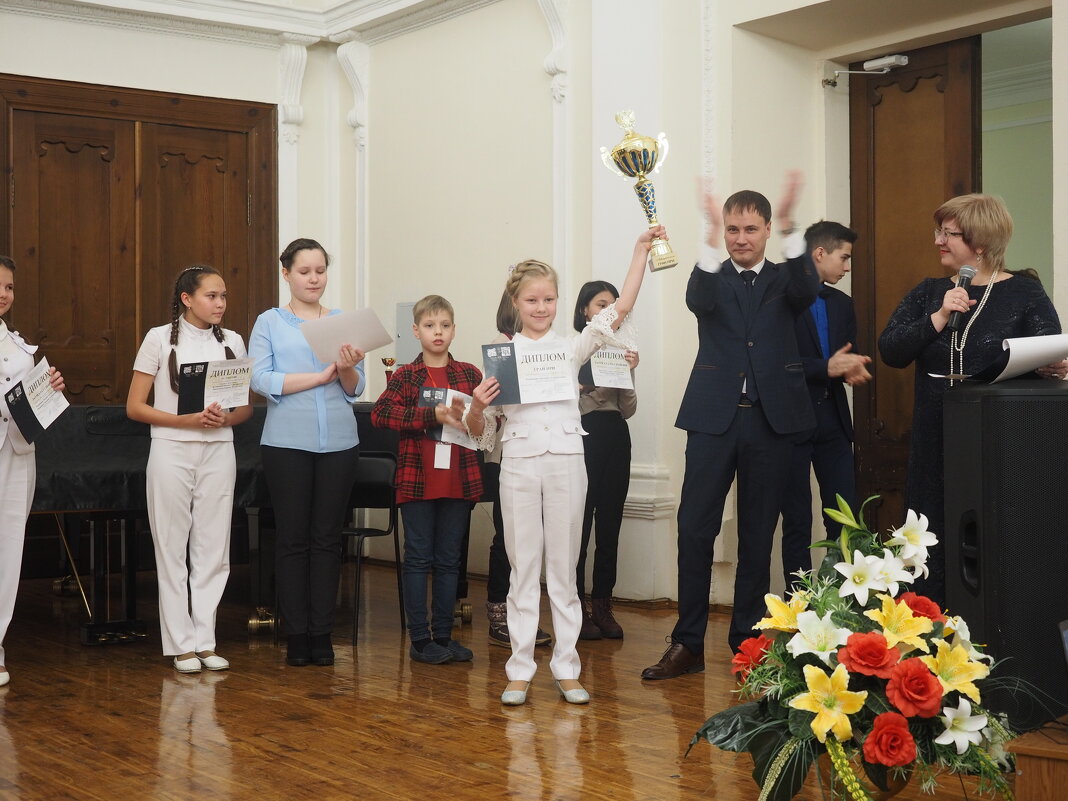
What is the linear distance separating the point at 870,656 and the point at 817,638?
108mm

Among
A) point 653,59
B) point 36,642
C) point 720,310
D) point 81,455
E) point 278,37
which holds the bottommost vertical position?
point 36,642

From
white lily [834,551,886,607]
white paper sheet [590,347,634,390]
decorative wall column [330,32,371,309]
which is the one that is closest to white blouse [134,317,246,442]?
white paper sheet [590,347,634,390]

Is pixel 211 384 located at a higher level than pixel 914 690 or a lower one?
higher

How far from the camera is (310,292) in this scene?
450cm

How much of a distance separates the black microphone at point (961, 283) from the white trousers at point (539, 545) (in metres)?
1.21

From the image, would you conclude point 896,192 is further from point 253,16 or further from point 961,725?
point 253,16

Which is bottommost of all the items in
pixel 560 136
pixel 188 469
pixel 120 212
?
pixel 188 469

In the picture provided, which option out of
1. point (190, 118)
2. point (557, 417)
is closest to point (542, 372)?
point (557, 417)

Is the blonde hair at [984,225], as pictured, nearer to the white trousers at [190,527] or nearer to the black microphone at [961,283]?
the black microphone at [961,283]

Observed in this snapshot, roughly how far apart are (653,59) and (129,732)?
3740mm

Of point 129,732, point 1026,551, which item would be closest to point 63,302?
point 129,732

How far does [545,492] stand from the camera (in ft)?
12.8

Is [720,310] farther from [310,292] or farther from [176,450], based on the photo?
[176,450]

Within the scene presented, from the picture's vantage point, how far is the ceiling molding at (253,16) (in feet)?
23.0
